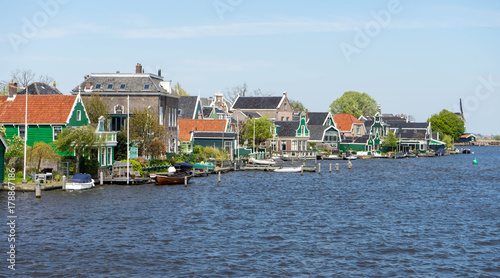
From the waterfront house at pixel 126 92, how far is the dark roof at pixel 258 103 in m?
71.2

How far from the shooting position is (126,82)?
284 feet

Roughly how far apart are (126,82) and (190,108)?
1189 inches

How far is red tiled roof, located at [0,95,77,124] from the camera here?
6562 cm

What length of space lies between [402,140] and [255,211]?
14462cm

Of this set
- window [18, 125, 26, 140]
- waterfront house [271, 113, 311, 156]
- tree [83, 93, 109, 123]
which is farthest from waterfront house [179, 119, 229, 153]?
window [18, 125, 26, 140]

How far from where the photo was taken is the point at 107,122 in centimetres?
8056

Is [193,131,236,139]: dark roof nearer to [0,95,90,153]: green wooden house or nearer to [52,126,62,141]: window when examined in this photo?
[0,95,90,153]: green wooden house

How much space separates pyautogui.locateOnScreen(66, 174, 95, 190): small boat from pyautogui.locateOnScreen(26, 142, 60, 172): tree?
4.09m

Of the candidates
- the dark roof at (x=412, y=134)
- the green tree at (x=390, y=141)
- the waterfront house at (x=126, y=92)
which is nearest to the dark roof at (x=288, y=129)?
the green tree at (x=390, y=141)

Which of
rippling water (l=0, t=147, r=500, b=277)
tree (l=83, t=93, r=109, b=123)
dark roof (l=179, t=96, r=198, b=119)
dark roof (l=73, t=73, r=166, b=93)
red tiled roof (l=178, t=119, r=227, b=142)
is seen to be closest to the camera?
rippling water (l=0, t=147, r=500, b=277)

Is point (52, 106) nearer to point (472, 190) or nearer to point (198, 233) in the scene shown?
point (198, 233)

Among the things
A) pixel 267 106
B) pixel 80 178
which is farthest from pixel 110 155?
pixel 267 106

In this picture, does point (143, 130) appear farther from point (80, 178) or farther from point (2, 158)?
point (2, 158)

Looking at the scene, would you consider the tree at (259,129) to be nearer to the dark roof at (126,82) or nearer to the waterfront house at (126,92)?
the waterfront house at (126,92)
